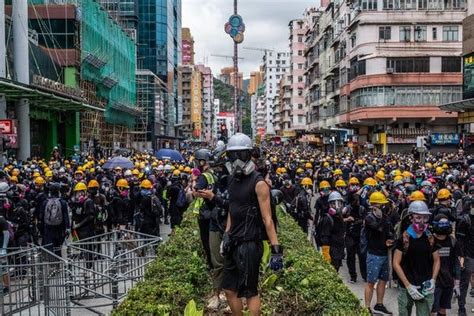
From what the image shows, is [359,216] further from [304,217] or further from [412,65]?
[412,65]

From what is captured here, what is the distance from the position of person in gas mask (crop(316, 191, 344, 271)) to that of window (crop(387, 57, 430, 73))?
46305 millimetres

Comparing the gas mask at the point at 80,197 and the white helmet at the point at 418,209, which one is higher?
the white helmet at the point at 418,209

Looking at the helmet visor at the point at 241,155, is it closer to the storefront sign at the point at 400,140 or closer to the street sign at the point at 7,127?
the street sign at the point at 7,127

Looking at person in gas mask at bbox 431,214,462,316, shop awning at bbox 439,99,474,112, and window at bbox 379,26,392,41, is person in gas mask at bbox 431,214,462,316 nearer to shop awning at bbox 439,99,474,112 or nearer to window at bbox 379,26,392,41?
shop awning at bbox 439,99,474,112

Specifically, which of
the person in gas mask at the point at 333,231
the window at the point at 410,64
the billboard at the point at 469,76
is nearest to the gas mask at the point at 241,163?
the person in gas mask at the point at 333,231

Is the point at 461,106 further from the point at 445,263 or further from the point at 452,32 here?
the point at 445,263

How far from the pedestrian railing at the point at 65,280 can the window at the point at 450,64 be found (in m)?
50.1

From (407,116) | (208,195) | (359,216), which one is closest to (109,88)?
(407,116)

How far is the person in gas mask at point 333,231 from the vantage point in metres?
11.5

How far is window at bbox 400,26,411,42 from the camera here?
184ft

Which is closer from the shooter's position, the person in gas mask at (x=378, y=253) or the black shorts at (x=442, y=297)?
the black shorts at (x=442, y=297)

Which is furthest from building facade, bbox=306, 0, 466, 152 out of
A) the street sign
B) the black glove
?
the black glove

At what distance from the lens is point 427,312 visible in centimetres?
723

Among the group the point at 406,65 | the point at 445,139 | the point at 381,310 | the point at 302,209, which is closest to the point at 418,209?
the point at 381,310
